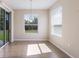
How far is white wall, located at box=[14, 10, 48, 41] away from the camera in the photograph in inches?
405

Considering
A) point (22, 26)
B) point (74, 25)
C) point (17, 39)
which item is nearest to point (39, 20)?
point (22, 26)

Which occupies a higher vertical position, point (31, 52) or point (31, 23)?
point (31, 23)

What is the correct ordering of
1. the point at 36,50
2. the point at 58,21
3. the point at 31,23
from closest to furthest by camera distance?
the point at 36,50 < the point at 58,21 < the point at 31,23

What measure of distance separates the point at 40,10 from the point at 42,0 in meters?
3.34

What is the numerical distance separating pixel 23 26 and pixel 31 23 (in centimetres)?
67

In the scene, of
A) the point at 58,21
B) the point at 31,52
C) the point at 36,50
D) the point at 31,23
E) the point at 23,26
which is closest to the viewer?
the point at 31,52

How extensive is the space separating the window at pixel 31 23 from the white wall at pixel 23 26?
25cm

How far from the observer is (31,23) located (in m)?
10.5

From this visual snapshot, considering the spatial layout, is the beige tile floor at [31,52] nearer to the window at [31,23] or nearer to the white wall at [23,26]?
the white wall at [23,26]

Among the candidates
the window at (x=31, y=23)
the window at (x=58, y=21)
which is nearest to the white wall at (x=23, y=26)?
the window at (x=31, y=23)

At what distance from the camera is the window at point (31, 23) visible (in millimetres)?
10445

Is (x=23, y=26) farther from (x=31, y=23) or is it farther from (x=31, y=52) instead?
(x=31, y=52)

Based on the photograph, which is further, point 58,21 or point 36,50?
point 58,21

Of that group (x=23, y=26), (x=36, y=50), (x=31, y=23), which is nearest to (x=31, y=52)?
(x=36, y=50)
